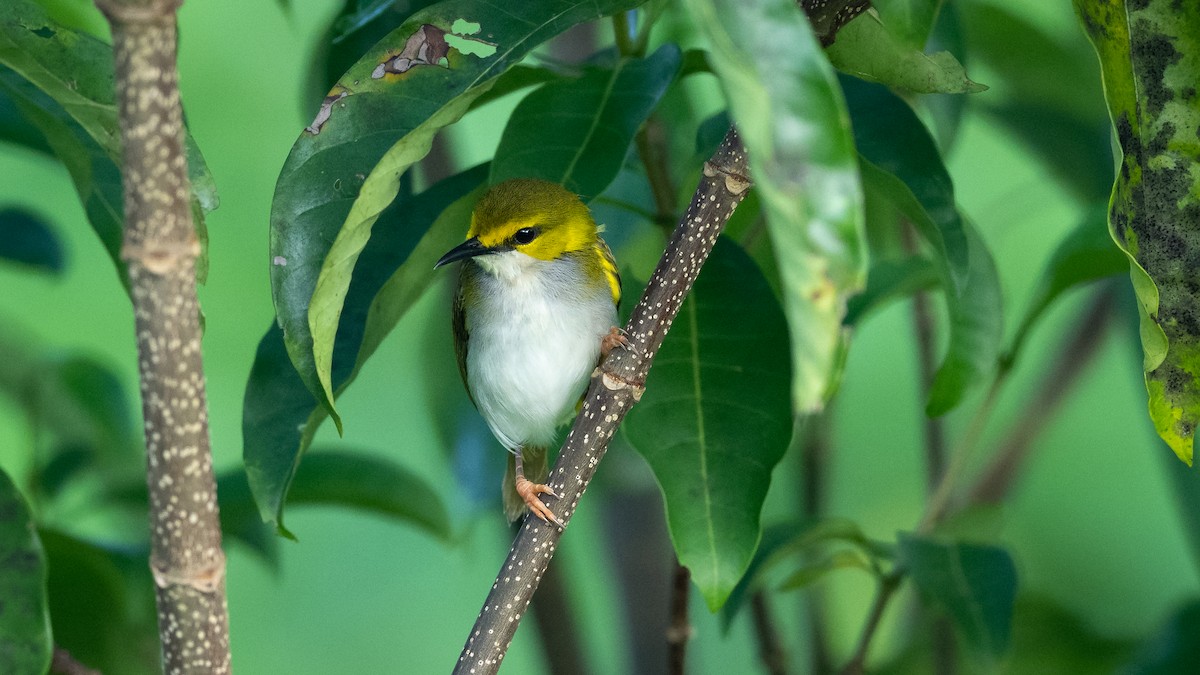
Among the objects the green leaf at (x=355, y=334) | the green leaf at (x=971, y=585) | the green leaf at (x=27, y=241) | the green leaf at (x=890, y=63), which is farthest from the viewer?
the green leaf at (x=27, y=241)

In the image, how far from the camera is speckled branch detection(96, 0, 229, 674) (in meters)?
0.54

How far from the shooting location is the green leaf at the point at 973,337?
1.18 m

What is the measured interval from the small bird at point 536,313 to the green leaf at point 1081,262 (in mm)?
511

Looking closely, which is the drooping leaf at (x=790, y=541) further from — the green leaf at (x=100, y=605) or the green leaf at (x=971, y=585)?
the green leaf at (x=100, y=605)

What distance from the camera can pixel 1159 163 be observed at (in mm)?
810

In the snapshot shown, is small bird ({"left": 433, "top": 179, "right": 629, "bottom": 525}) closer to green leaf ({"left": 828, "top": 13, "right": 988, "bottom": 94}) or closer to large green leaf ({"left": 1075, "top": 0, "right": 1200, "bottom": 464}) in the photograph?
green leaf ({"left": 828, "top": 13, "right": 988, "bottom": 94})

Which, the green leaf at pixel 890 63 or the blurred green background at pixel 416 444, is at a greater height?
the green leaf at pixel 890 63

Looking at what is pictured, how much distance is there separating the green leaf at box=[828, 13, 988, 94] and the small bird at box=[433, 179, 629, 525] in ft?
1.67

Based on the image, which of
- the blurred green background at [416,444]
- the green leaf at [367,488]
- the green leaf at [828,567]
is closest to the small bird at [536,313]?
the green leaf at [367,488]

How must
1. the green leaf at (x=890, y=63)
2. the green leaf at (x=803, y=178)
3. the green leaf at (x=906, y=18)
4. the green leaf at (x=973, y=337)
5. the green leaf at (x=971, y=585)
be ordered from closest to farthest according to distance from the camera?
the green leaf at (x=803, y=178) → the green leaf at (x=906, y=18) → the green leaf at (x=890, y=63) → the green leaf at (x=973, y=337) → the green leaf at (x=971, y=585)

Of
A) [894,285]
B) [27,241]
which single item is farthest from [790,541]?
[27,241]

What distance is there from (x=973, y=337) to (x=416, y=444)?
2.08 meters

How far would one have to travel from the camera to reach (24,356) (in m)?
1.79

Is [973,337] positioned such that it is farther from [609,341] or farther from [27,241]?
[27,241]
